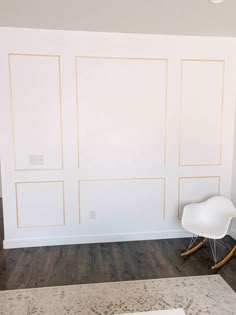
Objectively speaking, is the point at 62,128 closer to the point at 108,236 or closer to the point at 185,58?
the point at 108,236

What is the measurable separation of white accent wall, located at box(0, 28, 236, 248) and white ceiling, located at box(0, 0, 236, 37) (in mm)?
202

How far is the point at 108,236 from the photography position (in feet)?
10.7

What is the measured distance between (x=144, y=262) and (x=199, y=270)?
22.6 inches

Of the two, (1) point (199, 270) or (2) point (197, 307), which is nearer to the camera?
(2) point (197, 307)

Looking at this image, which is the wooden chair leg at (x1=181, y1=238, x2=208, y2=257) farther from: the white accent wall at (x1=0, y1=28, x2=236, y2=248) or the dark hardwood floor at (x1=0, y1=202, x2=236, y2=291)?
the white accent wall at (x1=0, y1=28, x2=236, y2=248)

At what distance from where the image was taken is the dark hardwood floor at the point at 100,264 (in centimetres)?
250

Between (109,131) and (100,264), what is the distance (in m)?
1.52

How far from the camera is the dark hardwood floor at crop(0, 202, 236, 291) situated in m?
2.50

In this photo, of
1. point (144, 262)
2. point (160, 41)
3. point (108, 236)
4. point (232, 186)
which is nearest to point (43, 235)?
point (108, 236)

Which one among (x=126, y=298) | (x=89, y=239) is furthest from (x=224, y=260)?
(x=89, y=239)

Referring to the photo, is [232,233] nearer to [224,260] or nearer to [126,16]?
[224,260]

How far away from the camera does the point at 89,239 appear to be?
3240 millimetres

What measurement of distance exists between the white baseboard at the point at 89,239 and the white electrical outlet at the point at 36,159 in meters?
0.94

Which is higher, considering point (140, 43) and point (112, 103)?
point (140, 43)
